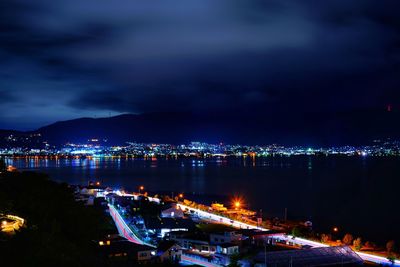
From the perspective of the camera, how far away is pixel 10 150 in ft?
183

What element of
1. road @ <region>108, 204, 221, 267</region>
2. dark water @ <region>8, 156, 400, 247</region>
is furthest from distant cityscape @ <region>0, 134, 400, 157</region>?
road @ <region>108, 204, 221, 267</region>

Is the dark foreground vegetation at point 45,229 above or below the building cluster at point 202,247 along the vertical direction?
above

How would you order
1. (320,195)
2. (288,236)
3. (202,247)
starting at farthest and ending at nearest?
(320,195), (288,236), (202,247)

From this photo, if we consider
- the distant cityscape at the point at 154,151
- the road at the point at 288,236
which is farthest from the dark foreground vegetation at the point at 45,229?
the distant cityscape at the point at 154,151

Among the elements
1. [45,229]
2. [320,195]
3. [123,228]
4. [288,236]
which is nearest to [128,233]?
[123,228]

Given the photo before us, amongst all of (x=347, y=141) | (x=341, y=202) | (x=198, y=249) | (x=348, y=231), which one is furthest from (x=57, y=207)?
(x=347, y=141)

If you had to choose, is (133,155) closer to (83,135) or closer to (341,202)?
(83,135)

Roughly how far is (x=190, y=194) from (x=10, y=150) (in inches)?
1769

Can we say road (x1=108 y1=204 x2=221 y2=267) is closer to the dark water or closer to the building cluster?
the building cluster

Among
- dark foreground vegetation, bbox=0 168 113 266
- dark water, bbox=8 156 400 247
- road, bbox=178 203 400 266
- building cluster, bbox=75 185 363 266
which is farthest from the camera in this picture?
dark water, bbox=8 156 400 247

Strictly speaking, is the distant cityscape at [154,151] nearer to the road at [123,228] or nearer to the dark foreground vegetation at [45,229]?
the road at [123,228]

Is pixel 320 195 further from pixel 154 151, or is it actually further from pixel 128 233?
pixel 154 151

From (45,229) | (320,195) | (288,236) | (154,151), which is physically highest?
(154,151)

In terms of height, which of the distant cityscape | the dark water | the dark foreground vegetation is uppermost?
the distant cityscape
